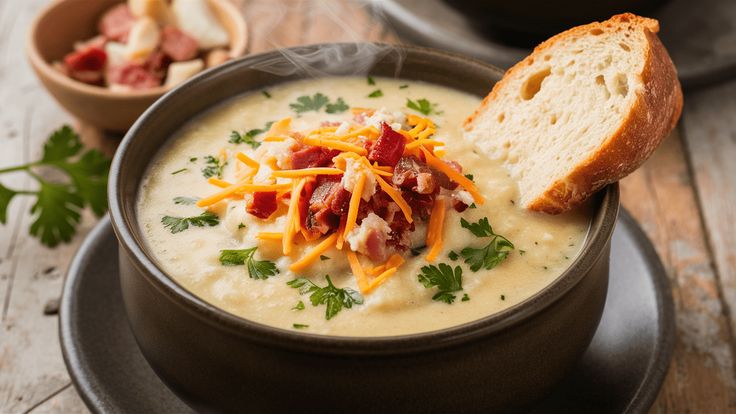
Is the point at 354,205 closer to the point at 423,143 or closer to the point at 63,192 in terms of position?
the point at 423,143

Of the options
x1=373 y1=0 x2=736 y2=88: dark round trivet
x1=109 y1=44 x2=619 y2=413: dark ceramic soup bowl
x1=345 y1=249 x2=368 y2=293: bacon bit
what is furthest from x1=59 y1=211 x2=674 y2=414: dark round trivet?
x1=373 y1=0 x2=736 y2=88: dark round trivet

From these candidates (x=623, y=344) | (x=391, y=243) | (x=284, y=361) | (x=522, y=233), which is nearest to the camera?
(x=284, y=361)

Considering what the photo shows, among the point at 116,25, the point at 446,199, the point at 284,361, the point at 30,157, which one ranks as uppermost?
the point at 446,199

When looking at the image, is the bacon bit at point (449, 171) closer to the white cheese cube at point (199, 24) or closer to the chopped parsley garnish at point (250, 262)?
the chopped parsley garnish at point (250, 262)

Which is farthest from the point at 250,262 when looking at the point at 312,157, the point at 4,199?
the point at 4,199

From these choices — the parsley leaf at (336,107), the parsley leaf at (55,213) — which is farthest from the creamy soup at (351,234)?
the parsley leaf at (55,213)

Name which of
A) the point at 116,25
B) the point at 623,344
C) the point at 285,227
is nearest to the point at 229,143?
the point at 285,227

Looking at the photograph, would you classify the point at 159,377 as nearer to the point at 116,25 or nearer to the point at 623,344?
the point at 623,344
